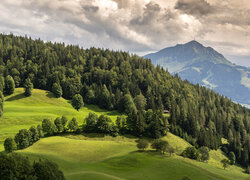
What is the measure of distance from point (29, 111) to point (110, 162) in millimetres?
79424

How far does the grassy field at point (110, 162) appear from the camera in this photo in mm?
52906

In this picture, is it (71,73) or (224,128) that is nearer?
(224,128)

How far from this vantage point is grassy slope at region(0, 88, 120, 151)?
304 ft

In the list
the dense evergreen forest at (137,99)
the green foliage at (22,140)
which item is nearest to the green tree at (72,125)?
the green foliage at (22,140)

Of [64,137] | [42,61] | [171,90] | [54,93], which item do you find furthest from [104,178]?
[42,61]

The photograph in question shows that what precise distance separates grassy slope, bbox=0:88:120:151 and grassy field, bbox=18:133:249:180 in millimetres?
21602

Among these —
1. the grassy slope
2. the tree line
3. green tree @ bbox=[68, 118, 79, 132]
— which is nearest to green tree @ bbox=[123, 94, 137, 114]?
the grassy slope

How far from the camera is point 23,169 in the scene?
2959 cm

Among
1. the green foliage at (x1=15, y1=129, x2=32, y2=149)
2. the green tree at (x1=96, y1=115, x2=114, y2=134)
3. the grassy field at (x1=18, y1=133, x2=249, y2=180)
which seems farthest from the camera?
the green tree at (x1=96, y1=115, x2=114, y2=134)

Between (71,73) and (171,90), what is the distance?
113545 millimetres

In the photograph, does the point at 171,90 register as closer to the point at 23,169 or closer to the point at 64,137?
the point at 64,137

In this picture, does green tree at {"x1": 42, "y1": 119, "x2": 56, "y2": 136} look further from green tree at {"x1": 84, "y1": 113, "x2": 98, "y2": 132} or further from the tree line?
green tree at {"x1": 84, "y1": 113, "x2": 98, "y2": 132}

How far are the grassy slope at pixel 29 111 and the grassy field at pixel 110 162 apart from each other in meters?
21.6

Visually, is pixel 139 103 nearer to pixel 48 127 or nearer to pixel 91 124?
pixel 91 124
